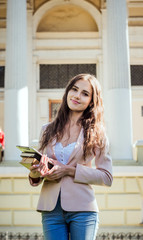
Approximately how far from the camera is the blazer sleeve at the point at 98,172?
2436 mm

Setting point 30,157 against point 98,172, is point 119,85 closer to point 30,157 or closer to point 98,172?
point 98,172

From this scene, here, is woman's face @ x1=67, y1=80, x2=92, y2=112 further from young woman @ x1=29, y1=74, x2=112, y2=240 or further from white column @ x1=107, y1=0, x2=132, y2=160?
white column @ x1=107, y1=0, x2=132, y2=160

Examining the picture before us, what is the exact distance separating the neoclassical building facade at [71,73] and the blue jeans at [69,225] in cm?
707

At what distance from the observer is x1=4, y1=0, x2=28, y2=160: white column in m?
12.0

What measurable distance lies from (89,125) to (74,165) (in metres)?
0.33

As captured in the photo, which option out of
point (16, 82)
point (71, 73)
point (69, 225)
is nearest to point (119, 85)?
point (16, 82)

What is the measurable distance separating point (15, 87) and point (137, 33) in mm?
8058

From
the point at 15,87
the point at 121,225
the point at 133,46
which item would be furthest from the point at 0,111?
the point at 121,225

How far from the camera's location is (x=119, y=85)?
12430 millimetres

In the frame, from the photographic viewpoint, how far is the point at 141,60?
17328 millimetres

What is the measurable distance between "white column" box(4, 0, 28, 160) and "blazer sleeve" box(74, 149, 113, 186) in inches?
377

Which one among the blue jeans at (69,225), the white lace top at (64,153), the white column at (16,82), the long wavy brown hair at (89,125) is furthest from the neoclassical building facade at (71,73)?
the blue jeans at (69,225)

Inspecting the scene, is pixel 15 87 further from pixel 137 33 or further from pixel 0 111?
pixel 137 33

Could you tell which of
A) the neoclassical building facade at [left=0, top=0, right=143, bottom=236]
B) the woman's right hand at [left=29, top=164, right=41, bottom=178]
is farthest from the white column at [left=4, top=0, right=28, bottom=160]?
the woman's right hand at [left=29, top=164, right=41, bottom=178]
